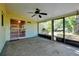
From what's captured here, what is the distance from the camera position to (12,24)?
432 inches

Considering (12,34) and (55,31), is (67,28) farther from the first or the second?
(12,34)

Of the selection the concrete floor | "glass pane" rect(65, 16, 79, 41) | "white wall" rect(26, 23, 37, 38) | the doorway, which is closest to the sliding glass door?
"glass pane" rect(65, 16, 79, 41)

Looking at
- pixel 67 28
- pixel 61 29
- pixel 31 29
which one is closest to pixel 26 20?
A: pixel 31 29

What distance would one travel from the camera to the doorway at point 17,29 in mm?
10941

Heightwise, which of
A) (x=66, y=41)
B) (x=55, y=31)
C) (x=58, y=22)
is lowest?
(x=66, y=41)

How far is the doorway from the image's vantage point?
10.9 m

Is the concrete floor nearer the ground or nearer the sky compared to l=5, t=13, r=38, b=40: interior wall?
nearer the ground

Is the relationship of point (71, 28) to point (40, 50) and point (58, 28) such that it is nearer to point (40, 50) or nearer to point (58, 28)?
point (58, 28)

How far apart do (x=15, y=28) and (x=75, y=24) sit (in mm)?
5644

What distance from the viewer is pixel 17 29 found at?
11781mm

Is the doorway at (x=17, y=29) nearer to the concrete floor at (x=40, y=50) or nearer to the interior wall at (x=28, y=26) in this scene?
the interior wall at (x=28, y=26)

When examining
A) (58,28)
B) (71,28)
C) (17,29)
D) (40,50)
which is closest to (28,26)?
(17,29)

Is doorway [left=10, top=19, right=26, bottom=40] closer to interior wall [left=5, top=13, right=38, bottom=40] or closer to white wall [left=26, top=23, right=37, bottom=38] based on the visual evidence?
interior wall [left=5, top=13, right=38, bottom=40]

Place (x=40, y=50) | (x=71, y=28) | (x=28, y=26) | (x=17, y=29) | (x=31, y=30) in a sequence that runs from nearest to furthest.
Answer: (x=40, y=50) < (x=71, y=28) < (x=17, y=29) < (x=28, y=26) < (x=31, y=30)
